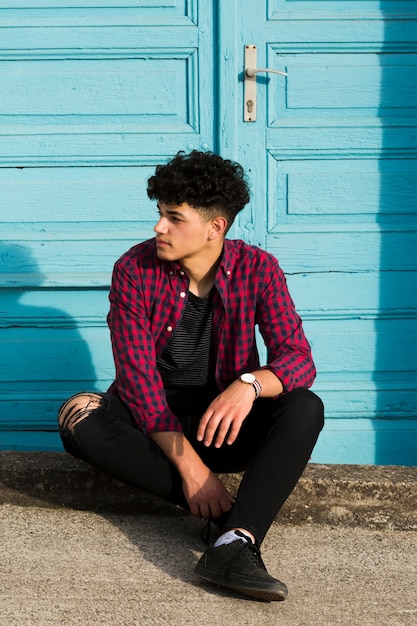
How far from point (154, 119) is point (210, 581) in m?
2.10

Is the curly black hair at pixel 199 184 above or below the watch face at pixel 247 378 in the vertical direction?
above

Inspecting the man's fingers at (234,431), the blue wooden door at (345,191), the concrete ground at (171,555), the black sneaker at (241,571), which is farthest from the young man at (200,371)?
the blue wooden door at (345,191)

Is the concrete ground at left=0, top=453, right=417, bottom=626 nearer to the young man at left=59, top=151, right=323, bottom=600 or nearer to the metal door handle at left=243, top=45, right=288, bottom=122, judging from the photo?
the young man at left=59, top=151, right=323, bottom=600

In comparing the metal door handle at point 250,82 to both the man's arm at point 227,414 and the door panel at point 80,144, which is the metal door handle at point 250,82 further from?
the man's arm at point 227,414

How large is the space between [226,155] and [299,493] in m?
1.52

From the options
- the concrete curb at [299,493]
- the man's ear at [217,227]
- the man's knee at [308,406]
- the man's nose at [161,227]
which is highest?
the man's nose at [161,227]

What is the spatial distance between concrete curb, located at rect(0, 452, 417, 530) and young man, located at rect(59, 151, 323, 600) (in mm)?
271

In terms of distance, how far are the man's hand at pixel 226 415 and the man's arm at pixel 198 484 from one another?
11cm

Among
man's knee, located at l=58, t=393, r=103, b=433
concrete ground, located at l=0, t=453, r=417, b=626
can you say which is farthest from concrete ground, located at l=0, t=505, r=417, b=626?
man's knee, located at l=58, t=393, r=103, b=433

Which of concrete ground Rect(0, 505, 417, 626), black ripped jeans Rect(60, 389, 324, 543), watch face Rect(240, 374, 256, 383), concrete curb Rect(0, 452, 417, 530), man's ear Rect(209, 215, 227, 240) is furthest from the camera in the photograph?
concrete curb Rect(0, 452, 417, 530)

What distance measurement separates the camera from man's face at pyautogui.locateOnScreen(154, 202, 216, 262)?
297 cm

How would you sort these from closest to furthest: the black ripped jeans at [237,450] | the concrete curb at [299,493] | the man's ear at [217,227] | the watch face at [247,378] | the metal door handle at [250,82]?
the black ripped jeans at [237,450]
the watch face at [247,378]
the man's ear at [217,227]
the concrete curb at [299,493]
the metal door handle at [250,82]

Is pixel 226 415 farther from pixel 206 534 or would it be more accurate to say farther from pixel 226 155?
pixel 226 155

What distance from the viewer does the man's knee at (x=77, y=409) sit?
2918mm
